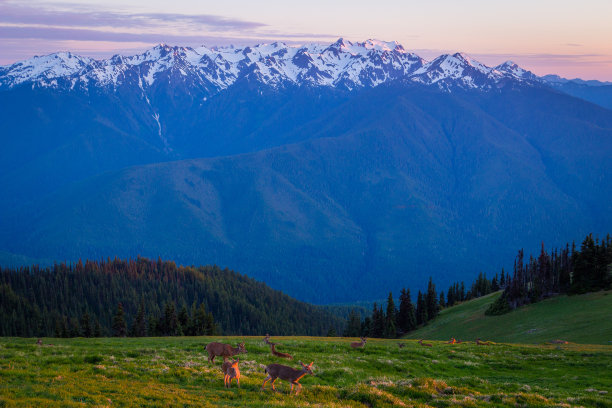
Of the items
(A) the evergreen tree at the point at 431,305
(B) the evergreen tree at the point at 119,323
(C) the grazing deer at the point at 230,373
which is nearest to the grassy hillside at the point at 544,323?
(A) the evergreen tree at the point at 431,305

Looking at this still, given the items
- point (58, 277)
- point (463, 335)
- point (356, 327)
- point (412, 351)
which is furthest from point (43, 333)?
point (412, 351)

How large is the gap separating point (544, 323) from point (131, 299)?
5268 inches

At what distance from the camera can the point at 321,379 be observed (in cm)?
2761

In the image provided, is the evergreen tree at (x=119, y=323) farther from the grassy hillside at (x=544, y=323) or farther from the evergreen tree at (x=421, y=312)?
the evergreen tree at (x=421, y=312)

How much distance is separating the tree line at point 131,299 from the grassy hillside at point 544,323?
164ft

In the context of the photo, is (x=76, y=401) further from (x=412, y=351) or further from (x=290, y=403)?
(x=412, y=351)

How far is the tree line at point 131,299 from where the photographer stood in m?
135

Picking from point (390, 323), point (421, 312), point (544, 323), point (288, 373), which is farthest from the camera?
point (421, 312)

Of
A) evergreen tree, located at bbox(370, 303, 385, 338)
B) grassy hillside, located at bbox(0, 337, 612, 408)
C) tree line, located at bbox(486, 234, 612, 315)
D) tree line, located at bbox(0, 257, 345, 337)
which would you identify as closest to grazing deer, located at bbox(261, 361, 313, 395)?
grassy hillside, located at bbox(0, 337, 612, 408)

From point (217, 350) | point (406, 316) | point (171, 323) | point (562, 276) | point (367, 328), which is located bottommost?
point (367, 328)

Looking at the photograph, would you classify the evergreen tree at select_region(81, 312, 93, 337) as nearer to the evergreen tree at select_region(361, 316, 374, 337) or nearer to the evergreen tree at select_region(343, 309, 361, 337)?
the evergreen tree at select_region(361, 316, 374, 337)

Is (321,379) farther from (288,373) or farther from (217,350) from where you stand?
(217,350)

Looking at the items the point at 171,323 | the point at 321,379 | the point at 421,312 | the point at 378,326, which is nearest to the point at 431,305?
the point at 421,312

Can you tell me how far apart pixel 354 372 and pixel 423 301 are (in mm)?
86652
